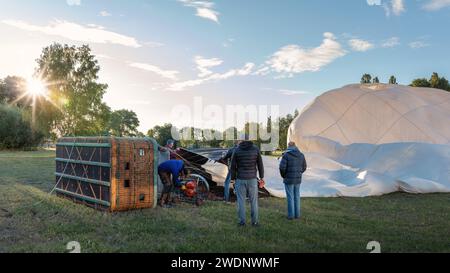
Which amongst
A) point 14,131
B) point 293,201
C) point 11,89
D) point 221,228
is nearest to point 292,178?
point 293,201

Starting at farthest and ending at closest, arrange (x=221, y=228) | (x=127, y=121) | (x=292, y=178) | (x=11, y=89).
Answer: (x=127, y=121), (x=11, y=89), (x=292, y=178), (x=221, y=228)

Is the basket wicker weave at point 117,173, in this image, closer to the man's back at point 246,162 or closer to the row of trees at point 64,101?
the man's back at point 246,162

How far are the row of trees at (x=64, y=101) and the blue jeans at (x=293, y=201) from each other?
43.3 metres

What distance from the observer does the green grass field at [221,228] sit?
6551mm

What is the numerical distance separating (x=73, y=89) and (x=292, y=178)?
156ft

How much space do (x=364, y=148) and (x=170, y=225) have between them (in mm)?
13141

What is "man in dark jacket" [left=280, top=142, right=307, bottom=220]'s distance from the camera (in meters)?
8.98

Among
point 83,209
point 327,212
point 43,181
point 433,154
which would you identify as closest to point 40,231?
point 83,209

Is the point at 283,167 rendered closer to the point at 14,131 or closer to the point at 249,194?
the point at 249,194

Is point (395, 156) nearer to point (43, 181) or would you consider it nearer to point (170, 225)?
point (170, 225)

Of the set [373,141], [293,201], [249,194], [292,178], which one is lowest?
[293,201]

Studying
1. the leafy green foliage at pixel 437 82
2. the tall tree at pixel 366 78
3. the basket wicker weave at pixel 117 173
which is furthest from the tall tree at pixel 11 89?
the basket wicker weave at pixel 117 173

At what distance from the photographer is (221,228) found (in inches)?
307

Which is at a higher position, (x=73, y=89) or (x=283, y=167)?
(x=73, y=89)
